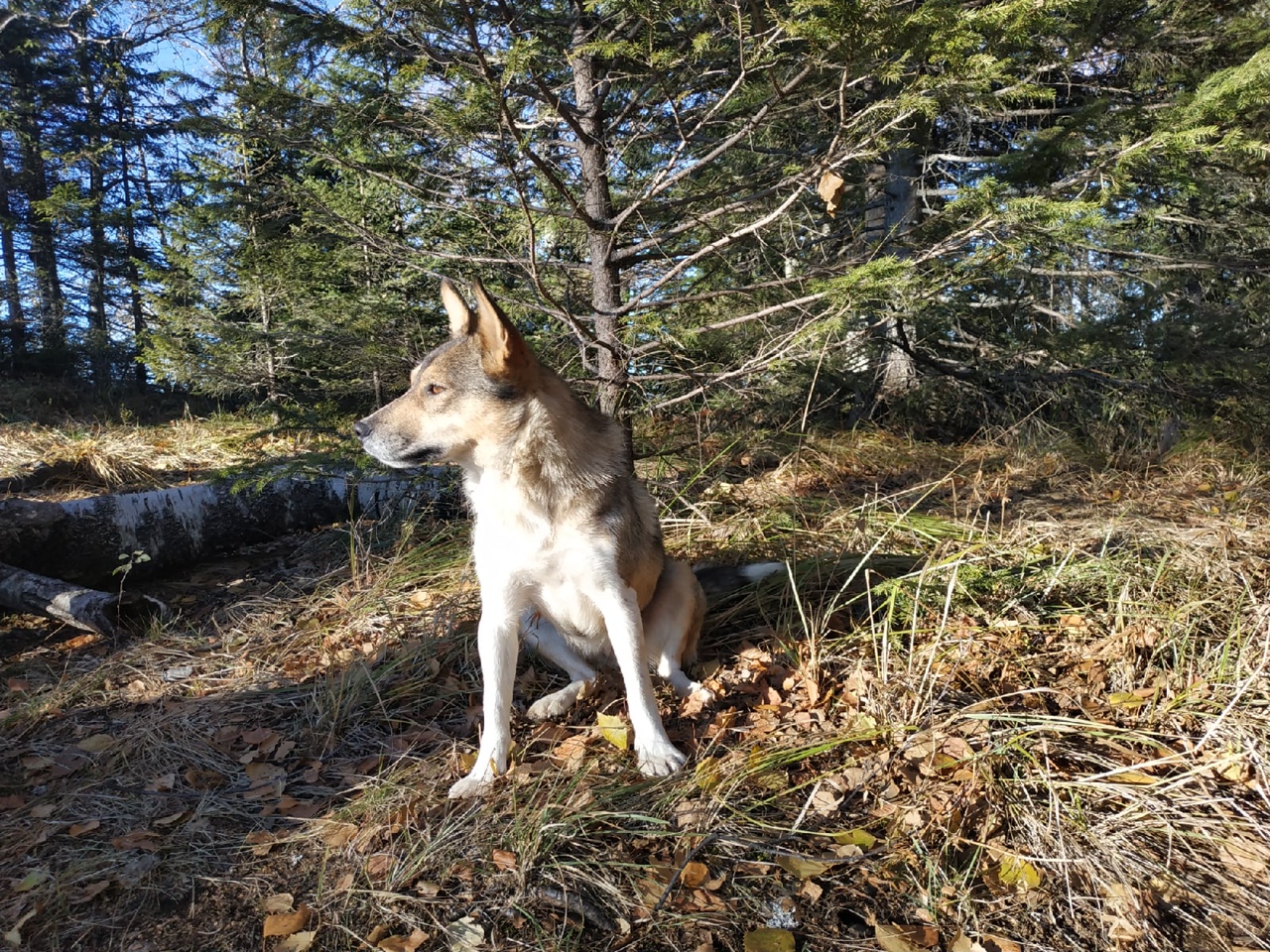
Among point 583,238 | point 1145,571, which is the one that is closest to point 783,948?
point 1145,571

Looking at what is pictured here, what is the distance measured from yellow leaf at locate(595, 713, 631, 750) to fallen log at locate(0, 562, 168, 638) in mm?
3559

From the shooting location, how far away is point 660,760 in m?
2.97

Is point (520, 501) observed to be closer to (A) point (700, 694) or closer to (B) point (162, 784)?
(A) point (700, 694)

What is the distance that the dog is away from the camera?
122 inches

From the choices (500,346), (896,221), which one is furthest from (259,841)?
(896,221)

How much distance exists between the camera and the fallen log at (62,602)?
4.82 m

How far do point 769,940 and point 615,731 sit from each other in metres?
1.20

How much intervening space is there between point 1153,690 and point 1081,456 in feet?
16.1

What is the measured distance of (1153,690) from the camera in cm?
309

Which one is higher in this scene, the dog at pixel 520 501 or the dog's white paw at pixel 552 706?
the dog at pixel 520 501

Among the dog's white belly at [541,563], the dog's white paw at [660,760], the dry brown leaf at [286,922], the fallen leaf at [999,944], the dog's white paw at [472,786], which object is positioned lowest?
the fallen leaf at [999,944]

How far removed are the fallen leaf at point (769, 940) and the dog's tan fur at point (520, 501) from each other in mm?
803

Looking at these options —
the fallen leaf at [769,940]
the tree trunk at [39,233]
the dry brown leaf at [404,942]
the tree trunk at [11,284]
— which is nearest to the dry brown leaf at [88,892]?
the dry brown leaf at [404,942]

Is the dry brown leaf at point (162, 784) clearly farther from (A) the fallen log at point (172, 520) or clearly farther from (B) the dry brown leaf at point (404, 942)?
(A) the fallen log at point (172, 520)
